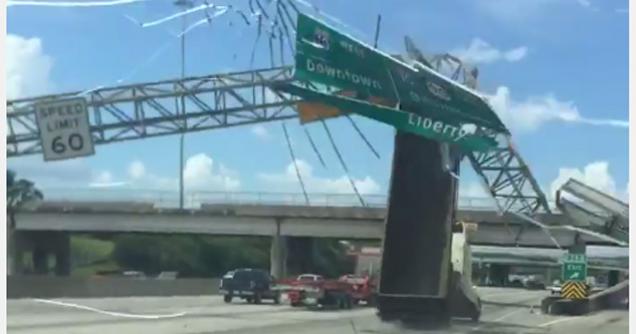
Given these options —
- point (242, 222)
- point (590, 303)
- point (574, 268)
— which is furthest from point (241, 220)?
A: point (590, 303)

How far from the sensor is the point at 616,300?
21.1ft

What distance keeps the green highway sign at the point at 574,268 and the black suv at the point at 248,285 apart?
1.41 metres

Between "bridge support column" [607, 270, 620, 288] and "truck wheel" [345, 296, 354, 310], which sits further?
"truck wheel" [345, 296, 354, 310]

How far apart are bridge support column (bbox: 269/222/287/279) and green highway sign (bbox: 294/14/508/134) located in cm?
82

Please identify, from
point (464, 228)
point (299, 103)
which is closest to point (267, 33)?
point (299, 103)

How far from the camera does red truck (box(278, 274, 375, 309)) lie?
6.71 metres

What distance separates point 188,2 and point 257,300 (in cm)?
150

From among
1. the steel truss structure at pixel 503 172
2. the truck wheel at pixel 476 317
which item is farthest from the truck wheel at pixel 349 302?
the steel truss structure at pixel 503 172

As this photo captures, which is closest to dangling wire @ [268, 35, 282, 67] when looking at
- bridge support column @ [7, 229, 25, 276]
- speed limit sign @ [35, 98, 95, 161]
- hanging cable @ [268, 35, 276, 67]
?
hanging cable @ [268, 35, 276, 67]

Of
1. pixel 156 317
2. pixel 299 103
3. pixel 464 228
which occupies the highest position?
pixel 299 103

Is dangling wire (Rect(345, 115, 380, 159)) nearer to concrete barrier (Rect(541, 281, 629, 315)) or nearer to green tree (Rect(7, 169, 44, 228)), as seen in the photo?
concrete barrier (Rect(541, 281, 629, 315))

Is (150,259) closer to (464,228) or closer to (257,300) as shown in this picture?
(257,300)

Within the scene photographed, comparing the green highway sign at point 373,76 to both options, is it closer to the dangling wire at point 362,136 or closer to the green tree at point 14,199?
the dangling wire at point 362,136

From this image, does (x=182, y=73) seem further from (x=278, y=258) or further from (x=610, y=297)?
(x=610, y=297)
